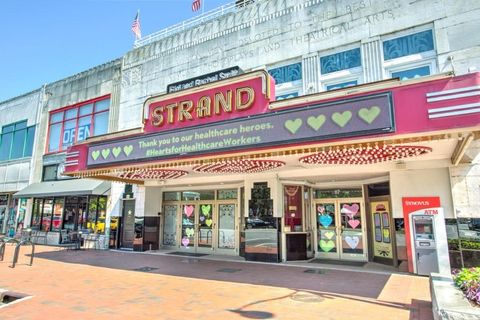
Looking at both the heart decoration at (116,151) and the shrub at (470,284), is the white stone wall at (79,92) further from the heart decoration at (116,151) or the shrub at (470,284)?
the shrub at (470,284)

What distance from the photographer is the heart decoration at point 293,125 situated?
744 centimetres

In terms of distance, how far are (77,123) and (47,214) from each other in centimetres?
544

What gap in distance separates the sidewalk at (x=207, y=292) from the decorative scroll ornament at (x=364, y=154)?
3132 millimetres

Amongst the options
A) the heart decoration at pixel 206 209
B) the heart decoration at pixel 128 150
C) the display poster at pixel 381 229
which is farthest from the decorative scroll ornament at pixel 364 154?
the heart decoration at pixel 206 209

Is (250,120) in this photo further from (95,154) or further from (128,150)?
(95,154)

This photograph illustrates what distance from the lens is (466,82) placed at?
236 inches

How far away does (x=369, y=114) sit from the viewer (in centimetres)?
666

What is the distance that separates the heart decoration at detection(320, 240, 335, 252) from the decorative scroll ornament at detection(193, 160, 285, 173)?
370 cm

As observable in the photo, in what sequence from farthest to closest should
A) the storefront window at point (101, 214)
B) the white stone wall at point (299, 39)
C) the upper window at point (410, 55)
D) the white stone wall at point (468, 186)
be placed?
the storefront window at point (101, 214) → the upper window at point (410, 55) → the white stone wall at point (299, 39) → the white stone wall at point (468, 186)

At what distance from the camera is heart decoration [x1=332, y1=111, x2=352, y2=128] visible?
22.5ft

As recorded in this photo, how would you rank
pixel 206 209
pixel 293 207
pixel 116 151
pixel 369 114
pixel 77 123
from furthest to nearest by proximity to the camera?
pixel 77 123 → pixel 206 209 → pixel 293 207 → pixel 116 151 → pixel 369 114

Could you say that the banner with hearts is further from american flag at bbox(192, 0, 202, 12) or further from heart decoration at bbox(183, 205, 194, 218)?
american flag at bbox(192, 0, 202, 12)

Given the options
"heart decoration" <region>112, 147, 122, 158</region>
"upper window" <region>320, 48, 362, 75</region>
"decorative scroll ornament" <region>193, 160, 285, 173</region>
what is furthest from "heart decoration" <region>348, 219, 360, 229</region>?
"heart decoration" <region>112, 147, 122, 158</region>

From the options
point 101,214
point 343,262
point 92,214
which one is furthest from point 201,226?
point 92,214
